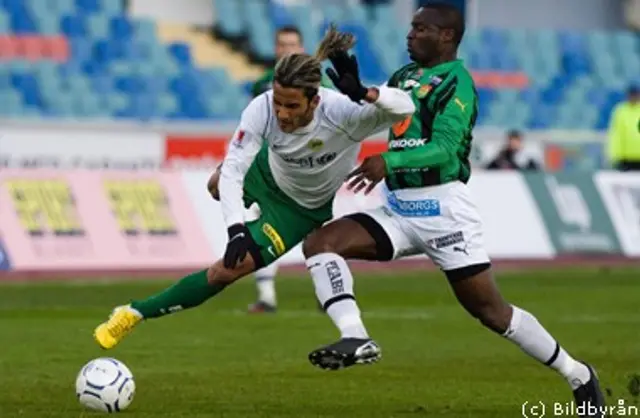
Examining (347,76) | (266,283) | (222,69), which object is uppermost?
(347,76)

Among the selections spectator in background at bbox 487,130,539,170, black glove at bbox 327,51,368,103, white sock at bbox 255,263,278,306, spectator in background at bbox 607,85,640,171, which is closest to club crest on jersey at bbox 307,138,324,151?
black glove at bbox 327,51,368,103

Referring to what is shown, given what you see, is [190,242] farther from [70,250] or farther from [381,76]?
[381,76]

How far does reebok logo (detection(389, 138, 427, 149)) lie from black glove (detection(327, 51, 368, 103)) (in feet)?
1.73

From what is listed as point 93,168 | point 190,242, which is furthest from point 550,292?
point 93,168

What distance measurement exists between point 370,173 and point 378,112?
0.56 meters

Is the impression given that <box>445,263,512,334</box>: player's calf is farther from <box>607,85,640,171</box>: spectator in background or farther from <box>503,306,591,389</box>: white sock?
<box>607,85,640,171</box>: spectator in background

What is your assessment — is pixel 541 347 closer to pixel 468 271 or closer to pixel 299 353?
pixel 468 271

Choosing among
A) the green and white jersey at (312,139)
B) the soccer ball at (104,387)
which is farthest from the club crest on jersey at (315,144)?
the soccer ball at (104,387)

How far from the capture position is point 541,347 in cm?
945

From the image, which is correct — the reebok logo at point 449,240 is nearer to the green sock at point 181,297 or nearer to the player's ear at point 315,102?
the player's ear at point 315,102

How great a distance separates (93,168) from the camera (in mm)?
21656

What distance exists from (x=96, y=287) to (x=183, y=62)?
46.2ft

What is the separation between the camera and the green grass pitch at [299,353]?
33.0 feet

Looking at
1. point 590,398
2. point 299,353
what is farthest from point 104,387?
point 299,353
